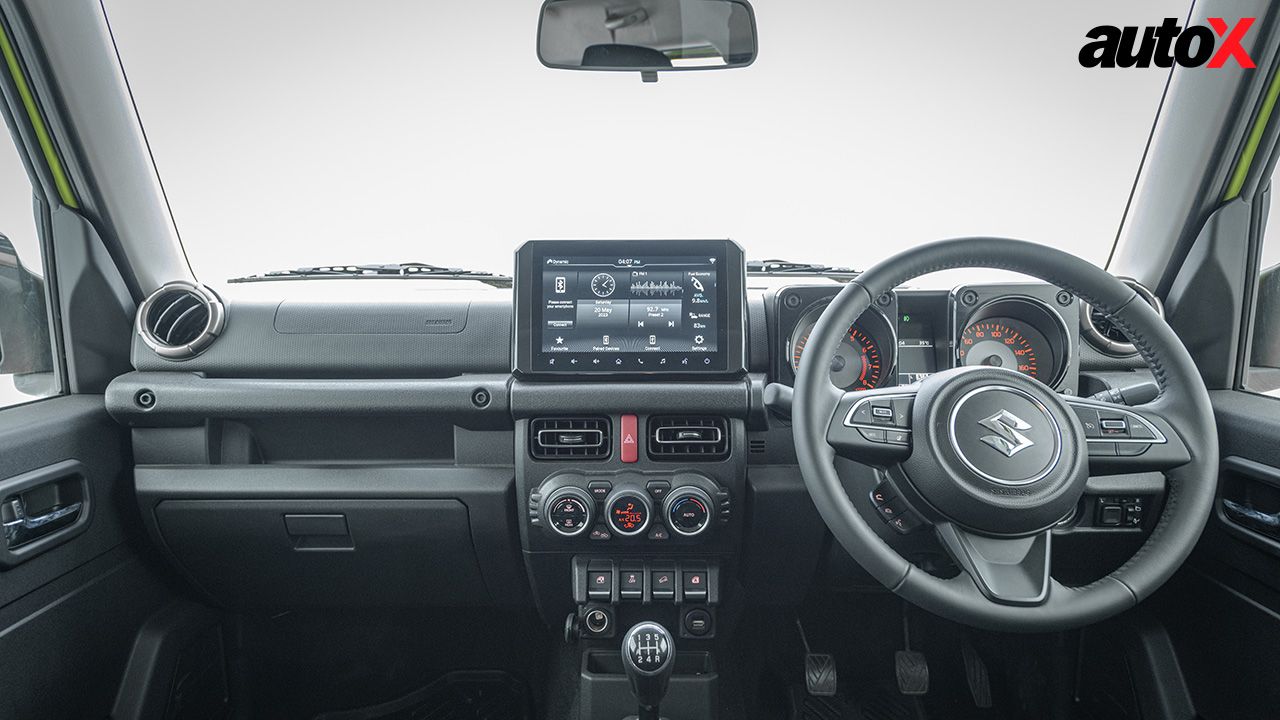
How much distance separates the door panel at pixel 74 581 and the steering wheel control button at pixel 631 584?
1.41m

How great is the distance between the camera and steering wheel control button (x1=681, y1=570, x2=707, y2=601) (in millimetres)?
2102

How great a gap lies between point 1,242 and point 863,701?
9.56 ft

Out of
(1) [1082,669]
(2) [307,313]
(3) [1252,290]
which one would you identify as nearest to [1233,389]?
(3) [1252,290]

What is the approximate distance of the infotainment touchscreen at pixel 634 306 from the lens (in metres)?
2.03

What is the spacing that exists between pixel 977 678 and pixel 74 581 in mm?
2716

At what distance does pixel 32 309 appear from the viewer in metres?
2.16

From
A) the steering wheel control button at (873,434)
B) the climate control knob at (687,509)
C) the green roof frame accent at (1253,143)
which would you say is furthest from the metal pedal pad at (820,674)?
the green roof frame accent at (1253,143)

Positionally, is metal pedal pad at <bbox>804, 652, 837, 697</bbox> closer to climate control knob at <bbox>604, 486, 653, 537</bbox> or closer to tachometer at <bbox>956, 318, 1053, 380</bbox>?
climate control knob at <bbox>604, 486, 653, 537</bbox>

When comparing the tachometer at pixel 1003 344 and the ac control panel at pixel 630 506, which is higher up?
the tachometer at pixel 1003 344

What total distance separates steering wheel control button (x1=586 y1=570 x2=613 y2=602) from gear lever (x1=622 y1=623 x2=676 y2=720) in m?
0.17

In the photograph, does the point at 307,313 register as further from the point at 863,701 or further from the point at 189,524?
the point at 863,701

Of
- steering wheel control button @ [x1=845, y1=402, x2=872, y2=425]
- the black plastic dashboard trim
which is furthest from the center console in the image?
steering wheel control button @ [x1=845, y1=402, x2=872, y2=425]

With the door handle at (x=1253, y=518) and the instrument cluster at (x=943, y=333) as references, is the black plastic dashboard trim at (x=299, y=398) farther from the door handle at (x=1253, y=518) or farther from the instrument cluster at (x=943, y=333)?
the door handle at (x=1253, y=518)

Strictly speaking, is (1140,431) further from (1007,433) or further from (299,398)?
(299,398)
